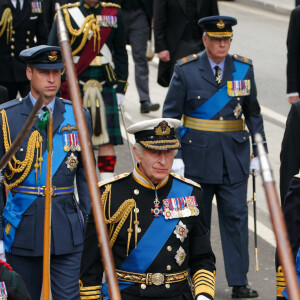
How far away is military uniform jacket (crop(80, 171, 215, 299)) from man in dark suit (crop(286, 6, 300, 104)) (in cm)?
428

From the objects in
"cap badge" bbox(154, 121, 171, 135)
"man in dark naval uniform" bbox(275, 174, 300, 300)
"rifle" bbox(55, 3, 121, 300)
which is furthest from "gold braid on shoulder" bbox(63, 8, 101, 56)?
"rifle" bbox(55, 3, 121, 300)

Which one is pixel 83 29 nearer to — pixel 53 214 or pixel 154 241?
pixel 53 214

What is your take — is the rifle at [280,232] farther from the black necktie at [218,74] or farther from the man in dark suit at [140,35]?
the man in dark suit at [140,35]

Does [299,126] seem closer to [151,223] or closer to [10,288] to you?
[151,223]

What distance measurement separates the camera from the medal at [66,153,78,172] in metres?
5.96

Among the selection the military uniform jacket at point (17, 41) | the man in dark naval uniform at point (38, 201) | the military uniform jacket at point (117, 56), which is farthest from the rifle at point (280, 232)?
the military uniform jacket at point (17, 41)

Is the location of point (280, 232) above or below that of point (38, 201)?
above

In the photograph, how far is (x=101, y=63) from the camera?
8.95m

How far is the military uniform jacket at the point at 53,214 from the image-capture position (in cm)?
591

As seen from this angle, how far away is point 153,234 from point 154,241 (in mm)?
39

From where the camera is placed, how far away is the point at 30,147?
5.90 m

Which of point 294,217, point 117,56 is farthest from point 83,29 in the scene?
point 294,217

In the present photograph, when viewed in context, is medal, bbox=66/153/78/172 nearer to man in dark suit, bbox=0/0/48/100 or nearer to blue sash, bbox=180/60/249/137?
blue sash, bbox=180/60/249/137

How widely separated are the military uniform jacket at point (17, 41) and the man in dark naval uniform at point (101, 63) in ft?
2.92
